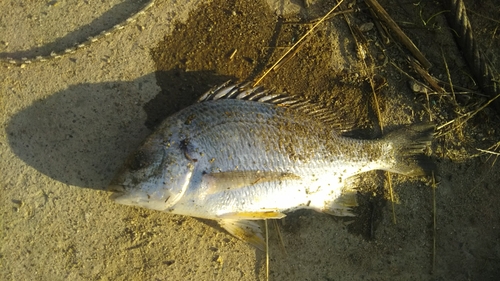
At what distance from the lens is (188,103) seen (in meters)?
3.45

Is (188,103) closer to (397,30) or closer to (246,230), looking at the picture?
(246,230)

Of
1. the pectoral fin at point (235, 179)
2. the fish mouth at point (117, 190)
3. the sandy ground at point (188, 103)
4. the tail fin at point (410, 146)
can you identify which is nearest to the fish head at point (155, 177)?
the fish mouth at point (117, 190)

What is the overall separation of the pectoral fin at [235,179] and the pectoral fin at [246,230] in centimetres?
42

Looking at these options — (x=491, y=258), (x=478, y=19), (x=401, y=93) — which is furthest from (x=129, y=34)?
(x=491, y=258)

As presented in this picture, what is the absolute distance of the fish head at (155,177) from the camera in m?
2.94

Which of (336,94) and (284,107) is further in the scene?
(336,94)

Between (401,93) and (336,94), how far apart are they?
646 millimetres

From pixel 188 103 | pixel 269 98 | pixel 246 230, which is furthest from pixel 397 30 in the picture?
pixel 246 230

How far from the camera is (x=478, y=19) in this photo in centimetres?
374

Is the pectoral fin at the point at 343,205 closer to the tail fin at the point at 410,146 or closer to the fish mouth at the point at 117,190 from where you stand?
the tail fin at the point at 410,146

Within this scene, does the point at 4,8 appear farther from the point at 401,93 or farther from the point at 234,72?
the point at 401,93

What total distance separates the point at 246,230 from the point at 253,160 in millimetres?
689

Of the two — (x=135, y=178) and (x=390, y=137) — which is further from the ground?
(x=390, y=137)

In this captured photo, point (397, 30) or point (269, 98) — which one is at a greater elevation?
point (397, 30)
